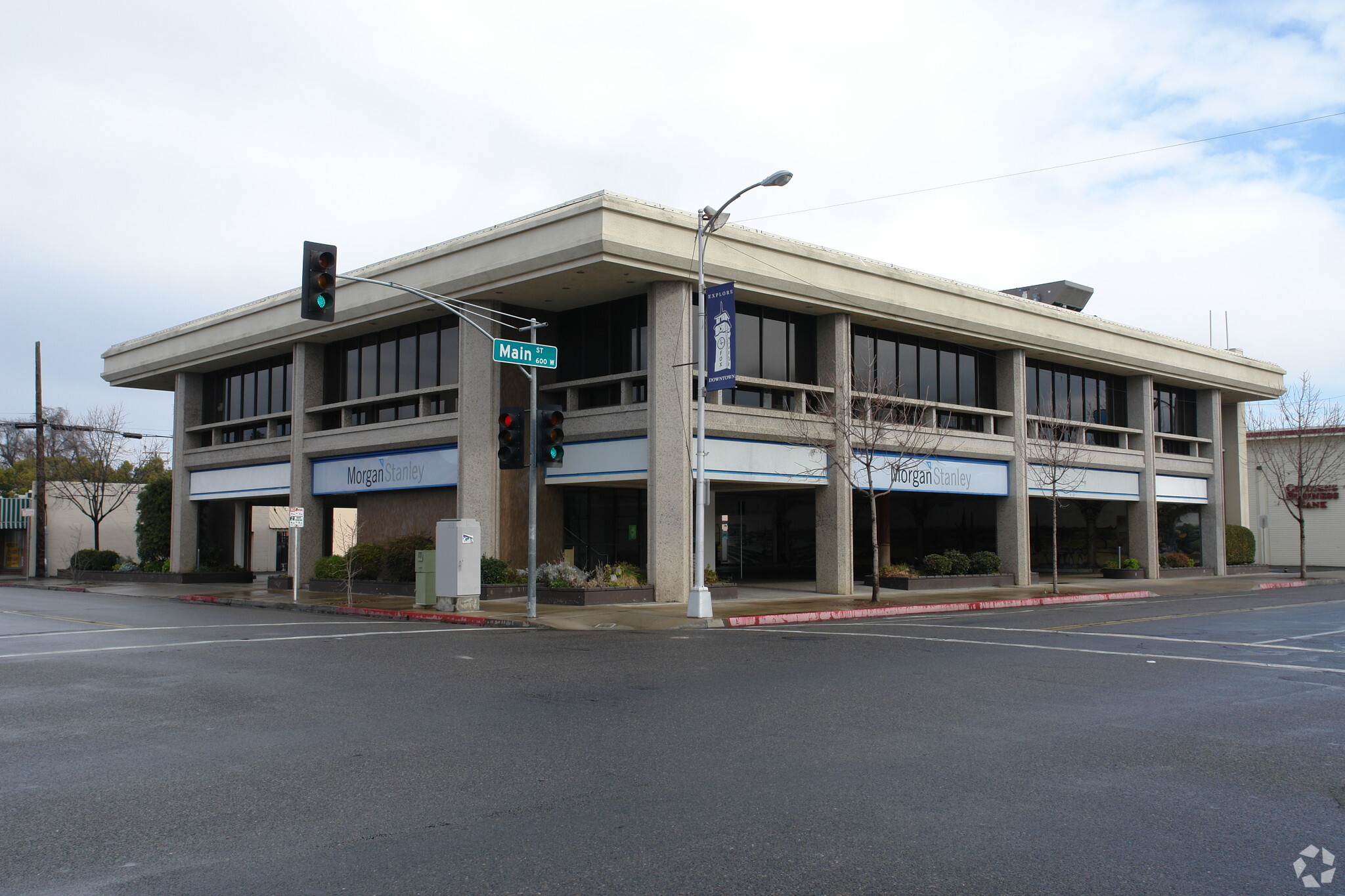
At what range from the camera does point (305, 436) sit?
3438 cm

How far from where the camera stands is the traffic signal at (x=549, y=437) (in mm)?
21531

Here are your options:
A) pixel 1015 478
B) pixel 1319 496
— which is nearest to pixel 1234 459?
pixel 1319 496

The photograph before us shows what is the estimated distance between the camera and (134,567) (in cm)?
4250

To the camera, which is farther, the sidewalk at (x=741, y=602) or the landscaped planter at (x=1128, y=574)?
the landscaped planter at (x=1128, y=574)

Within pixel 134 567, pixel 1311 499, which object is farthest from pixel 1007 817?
pixel 1311 499

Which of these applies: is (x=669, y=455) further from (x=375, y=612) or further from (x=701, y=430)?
(x=375, y=612)

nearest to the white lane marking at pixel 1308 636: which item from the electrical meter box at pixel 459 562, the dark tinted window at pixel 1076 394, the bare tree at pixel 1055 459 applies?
the bare tree at pixel 1055 459

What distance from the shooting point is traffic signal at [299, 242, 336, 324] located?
627 inches

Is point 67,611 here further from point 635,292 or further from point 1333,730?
point 1333,730

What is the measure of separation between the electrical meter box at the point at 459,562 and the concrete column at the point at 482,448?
3766 mm

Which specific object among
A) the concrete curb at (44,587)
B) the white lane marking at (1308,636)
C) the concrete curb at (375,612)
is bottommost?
the concrete curb at (44,587)

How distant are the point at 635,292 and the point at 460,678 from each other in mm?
16564

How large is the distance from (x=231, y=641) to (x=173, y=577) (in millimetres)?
25047

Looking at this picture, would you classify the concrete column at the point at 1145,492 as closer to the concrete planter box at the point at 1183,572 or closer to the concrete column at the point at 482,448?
the concrete planter box at the point at 1183,572
